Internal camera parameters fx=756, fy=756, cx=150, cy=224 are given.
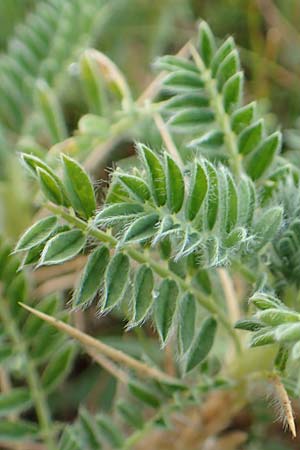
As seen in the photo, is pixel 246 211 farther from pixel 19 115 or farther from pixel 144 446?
pixel 19 115

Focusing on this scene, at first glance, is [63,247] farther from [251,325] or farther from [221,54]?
[221,54]

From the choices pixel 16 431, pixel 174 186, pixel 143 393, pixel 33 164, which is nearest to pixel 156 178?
pixel 174 186

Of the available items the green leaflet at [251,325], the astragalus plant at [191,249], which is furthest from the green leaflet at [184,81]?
the green leaflet at [251,325]

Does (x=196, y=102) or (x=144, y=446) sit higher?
(x=196, y=102)

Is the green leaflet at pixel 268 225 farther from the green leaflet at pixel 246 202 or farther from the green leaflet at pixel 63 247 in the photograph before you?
the green leaflet at pixel 63 247

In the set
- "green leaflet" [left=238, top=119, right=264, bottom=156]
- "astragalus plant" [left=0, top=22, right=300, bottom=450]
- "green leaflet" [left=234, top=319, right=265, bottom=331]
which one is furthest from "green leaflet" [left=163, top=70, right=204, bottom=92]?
"green leaflet" [left=234, top=319, right=265, bottom=331]

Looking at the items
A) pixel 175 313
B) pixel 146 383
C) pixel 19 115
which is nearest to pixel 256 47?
pixel 19 115
